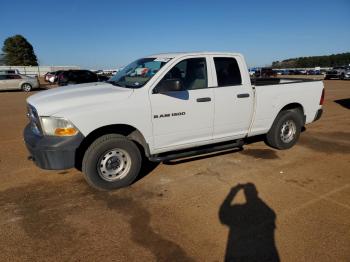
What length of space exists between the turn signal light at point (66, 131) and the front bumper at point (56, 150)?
53 millimetres

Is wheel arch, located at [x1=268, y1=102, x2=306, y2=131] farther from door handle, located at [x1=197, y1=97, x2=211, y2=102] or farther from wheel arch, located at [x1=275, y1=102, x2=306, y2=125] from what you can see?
door handle, located at [x1=197, y1=97, x2=211, y2=102]

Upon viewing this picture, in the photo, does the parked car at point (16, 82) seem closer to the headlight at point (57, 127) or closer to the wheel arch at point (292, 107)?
the headlight at point (57, 127)

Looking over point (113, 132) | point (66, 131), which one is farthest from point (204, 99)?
point (66, 131)

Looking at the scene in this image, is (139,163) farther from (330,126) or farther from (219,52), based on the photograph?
(330,126)

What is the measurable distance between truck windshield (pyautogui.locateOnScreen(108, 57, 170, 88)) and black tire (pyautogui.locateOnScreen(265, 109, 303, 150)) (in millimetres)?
2784

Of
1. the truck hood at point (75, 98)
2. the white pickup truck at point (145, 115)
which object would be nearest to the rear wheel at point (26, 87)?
the white pickup truck at point (145, 115)

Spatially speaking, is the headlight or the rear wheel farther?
the rear wheel

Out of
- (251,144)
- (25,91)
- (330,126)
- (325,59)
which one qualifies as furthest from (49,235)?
(325,59)

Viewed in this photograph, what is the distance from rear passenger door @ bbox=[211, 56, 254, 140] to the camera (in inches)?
197

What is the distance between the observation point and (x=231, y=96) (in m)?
5.08

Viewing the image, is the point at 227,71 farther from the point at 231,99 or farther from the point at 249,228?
the point at 249,228

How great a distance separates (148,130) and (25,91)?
2226 cm

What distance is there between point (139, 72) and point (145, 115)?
38.0 inches

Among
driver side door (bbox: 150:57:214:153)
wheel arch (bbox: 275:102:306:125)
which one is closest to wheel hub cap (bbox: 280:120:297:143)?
wheel arch (bbox: 275:102:306:125)
